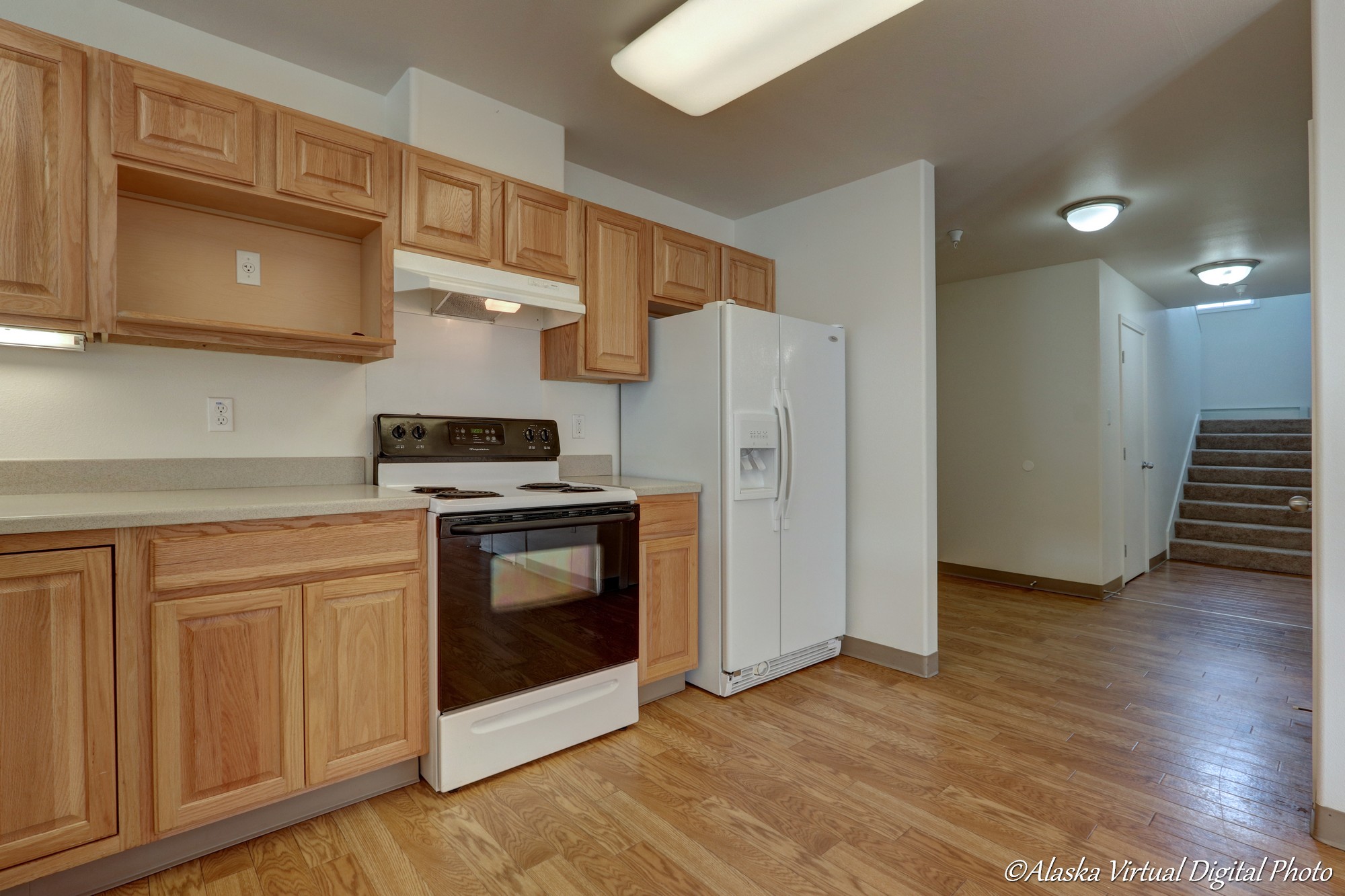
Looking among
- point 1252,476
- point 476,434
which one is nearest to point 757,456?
point 476,434

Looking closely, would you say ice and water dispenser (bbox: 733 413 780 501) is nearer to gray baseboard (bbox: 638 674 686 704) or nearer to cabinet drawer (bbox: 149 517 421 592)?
gray baseboard (bbox: 638 674 686 704)

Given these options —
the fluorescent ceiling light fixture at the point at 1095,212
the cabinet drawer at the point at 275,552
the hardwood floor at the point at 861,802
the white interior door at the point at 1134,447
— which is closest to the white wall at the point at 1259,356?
the white interior door at the point at 1134,447

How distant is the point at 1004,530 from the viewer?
5.16 m

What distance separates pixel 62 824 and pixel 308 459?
1.19 m

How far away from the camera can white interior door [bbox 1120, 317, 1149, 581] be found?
509 cm

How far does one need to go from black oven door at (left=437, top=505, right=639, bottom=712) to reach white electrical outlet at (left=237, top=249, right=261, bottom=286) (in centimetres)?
112

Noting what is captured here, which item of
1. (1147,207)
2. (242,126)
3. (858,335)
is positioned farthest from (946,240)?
(242,126)

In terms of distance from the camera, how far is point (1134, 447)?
5.30 meters

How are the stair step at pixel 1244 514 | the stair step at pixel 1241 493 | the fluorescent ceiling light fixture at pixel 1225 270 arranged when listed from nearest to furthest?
the fluorescent ceiling light fixture at pixel 1225 270 < the stair step at pixel 1244 514 < the stair step at pixel 1241 493

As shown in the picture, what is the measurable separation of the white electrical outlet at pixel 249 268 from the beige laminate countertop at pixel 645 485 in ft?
4.63

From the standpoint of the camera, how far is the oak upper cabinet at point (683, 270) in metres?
3.11

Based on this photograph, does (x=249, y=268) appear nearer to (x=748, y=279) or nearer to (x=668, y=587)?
(x=668, y=587)

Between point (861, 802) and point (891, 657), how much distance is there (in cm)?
130

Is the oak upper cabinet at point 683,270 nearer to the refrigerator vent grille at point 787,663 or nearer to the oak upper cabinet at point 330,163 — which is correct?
the oak upper cabinet at point 330,163
